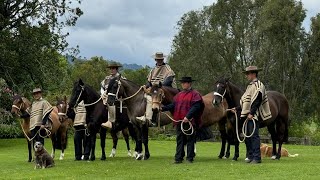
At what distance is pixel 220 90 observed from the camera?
1481cm

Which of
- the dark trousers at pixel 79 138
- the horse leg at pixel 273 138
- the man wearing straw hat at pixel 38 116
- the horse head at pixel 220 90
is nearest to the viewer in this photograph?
the horse head at pixel 220 90

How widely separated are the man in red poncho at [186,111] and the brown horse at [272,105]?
0.62m

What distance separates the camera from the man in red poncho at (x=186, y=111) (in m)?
14.7

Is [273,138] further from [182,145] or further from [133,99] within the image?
[133,99]

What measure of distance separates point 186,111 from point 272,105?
3.04 m

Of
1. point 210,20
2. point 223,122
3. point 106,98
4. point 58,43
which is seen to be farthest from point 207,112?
point 210,20

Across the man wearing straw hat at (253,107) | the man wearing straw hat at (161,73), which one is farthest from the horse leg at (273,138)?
the man wearing straw hat at (161,73)

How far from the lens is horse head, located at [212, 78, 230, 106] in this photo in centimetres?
1464

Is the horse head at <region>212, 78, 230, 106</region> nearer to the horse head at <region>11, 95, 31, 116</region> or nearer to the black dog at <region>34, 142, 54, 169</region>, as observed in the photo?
the black dog at <region>34, 142, 54, 169</region>

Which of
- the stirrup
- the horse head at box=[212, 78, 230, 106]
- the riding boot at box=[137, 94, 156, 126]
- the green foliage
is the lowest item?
the stirrup

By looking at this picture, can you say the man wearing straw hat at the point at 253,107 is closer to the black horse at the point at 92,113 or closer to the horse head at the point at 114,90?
the horse head at the point at 114,90

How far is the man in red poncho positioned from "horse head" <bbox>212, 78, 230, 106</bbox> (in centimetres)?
46

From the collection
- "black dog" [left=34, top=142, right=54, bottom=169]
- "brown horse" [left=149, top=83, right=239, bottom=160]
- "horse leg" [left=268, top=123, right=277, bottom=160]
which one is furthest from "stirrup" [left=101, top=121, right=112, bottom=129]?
"horse leg" [left=268, top=123, right=277, bottom=160]

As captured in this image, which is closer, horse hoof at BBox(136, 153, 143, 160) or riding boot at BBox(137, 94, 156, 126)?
riding boot at BBox(137, 94, 156, 126)
